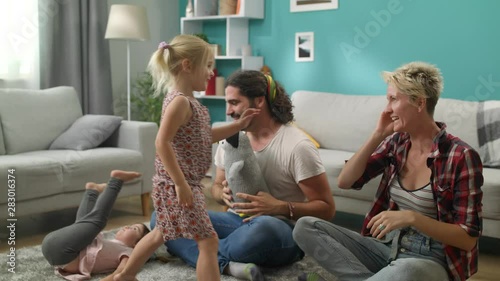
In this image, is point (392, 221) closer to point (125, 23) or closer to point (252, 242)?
point (252, 242)

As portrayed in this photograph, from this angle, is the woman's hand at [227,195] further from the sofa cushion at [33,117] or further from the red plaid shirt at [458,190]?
the sofa cushion at [33,117]

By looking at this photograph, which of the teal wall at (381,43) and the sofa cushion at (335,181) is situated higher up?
the teal wall at (381,43)

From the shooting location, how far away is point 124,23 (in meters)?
4.86

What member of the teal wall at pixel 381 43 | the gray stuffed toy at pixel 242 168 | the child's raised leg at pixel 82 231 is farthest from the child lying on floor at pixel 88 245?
the teal wall at pixel 381 43

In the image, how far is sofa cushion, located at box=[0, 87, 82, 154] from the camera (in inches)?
155

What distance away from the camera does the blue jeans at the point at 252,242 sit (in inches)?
102

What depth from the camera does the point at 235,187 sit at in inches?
102

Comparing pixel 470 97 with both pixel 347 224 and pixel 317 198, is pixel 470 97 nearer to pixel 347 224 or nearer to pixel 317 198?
pixel 347 224

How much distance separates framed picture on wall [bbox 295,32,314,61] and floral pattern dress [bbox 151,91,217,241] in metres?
2.83

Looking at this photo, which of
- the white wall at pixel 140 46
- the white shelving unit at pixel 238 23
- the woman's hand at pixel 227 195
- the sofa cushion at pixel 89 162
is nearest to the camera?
the woman's hand at pixel 227 195

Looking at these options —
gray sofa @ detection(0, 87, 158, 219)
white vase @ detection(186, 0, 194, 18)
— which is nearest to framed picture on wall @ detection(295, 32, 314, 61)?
white vase @ detection(186, 0, 194, 18)

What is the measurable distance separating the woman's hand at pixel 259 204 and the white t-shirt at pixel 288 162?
0.08 metres

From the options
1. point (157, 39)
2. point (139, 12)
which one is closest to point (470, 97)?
point (139, 12)

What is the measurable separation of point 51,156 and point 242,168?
156cm
